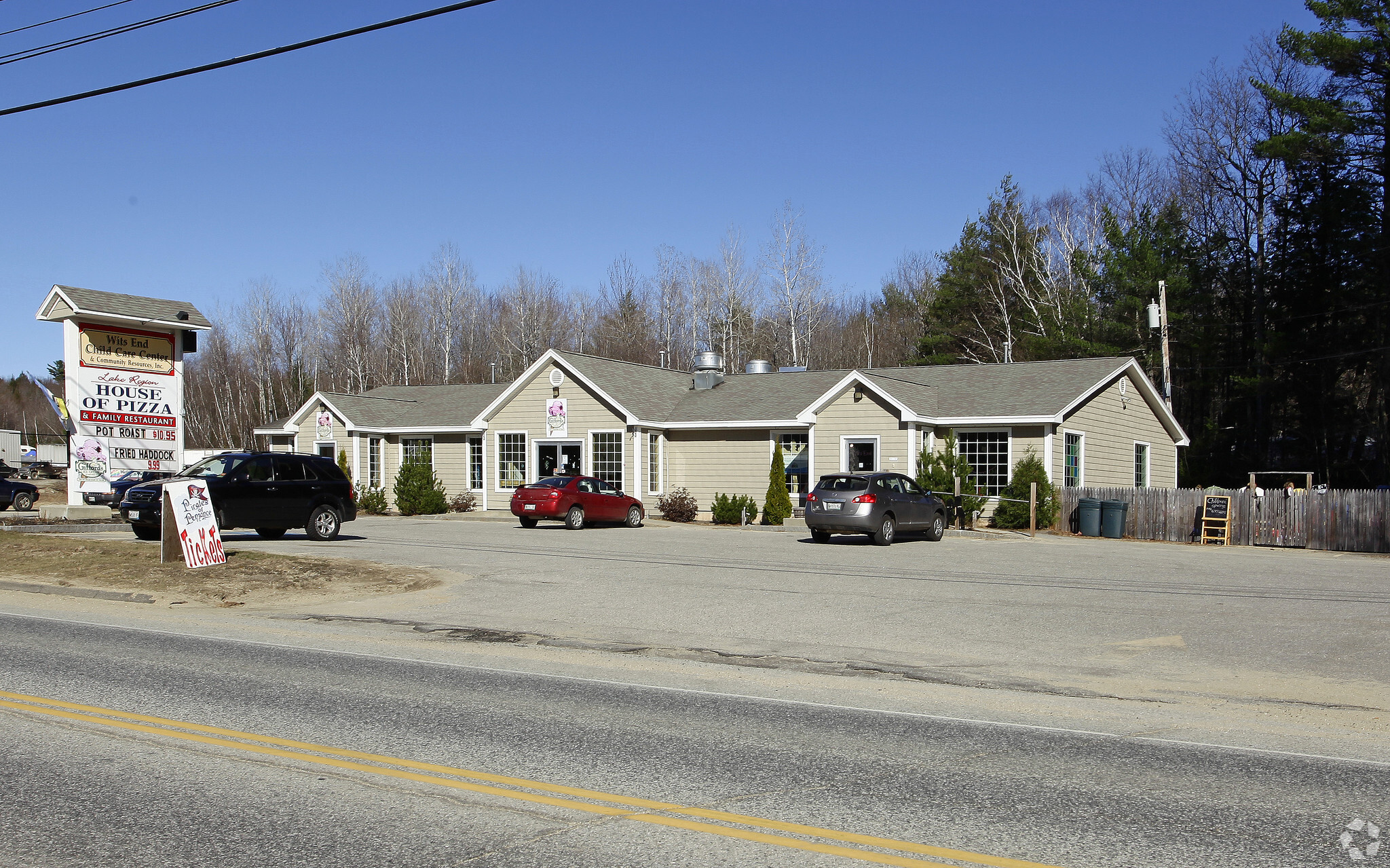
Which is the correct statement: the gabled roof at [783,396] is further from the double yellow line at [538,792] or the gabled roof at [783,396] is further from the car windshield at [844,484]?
the double yellow line at [538,792]

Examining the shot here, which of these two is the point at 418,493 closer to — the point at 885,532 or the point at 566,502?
Result: the point at 566,502

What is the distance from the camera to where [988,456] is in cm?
3130

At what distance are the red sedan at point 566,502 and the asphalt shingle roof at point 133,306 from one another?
9.31m

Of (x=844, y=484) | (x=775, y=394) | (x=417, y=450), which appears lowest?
(x=844, y=484)

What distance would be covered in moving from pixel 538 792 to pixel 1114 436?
31130mm

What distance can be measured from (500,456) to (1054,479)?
61.7ft

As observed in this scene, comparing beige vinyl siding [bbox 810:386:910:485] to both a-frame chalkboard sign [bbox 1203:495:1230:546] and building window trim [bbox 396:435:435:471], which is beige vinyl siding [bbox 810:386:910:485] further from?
building window trim [bbox 396:435:435:471]

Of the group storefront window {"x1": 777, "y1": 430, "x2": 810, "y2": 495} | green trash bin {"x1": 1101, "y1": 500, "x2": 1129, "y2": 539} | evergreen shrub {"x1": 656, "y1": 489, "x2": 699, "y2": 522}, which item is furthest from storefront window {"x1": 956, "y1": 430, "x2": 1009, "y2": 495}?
evergreen shrub {"x1": 656, "y1": 489, "x2": 699, "y2": 522}

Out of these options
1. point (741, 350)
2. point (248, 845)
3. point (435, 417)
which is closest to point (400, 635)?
point (248, 845)

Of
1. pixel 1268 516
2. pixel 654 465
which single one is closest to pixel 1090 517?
pixel 1268 516

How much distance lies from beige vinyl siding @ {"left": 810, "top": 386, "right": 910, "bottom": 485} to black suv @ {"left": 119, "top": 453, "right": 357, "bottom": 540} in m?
14.1

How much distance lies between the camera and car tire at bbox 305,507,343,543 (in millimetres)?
24141

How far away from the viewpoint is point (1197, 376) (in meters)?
49.8

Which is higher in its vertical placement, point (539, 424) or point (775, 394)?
point (775, 394)
